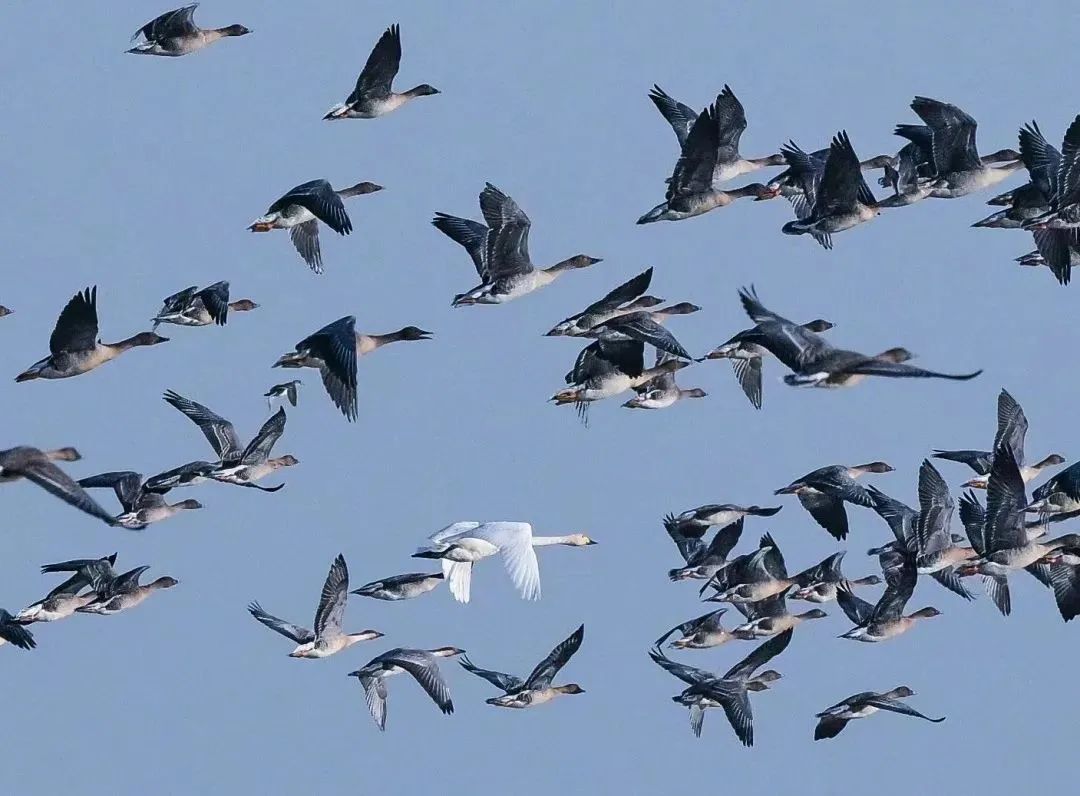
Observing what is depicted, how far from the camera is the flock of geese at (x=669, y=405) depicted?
30.6 m

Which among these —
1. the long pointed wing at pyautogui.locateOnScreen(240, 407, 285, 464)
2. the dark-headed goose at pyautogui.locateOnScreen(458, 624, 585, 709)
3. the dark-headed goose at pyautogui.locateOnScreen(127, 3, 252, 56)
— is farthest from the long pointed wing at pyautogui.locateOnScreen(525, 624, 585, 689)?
the dark-headed goose at pyautogui.locateOnScreen(127, 3, 252, 56)

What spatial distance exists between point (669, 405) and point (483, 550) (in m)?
5.56

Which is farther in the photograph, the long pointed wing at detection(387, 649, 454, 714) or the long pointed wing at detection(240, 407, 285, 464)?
the long pointed wing at detection(240, 407, 285, 464)

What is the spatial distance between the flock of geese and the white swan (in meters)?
0.03

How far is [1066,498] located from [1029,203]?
4.78 meters

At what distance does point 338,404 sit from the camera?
30.1 meters

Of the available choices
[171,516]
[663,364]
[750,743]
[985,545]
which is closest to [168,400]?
[171,516]

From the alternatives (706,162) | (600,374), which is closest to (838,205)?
(706,162)

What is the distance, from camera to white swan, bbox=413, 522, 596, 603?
94.4 feet

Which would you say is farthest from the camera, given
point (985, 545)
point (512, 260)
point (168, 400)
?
point (168, 400)

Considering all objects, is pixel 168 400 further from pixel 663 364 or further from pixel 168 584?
pixel 663 364

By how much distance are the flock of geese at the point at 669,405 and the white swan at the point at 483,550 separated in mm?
34

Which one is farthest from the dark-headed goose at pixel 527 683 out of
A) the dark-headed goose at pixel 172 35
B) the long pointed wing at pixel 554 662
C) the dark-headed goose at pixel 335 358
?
the dark-headed goose at pixel 172 35

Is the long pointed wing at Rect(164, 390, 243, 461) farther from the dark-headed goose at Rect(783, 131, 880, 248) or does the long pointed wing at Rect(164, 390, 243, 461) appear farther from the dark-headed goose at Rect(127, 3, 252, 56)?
the dark-headed goose at Rect(783, 131, 880, 248)
